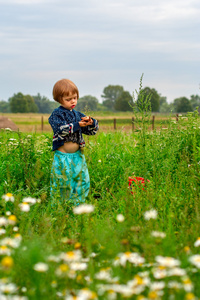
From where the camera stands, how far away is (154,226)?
274 centimetres

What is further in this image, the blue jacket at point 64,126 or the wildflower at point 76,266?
the blue jacket at point 64,126

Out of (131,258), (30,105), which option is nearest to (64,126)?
(131,258)

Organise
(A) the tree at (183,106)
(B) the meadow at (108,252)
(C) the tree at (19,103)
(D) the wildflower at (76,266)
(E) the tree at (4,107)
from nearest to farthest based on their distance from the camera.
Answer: (B) the meadow at (108,252)
(D) the wildflower at (76,266)
(A) the tree at (183,106)
(C) the tree at (19,103)
(E) the tree at (4,107)

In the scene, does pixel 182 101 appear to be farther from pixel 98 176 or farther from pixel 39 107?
pixel 98 176

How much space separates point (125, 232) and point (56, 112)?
7.02 feet

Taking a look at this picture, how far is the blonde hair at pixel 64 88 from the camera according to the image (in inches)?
165

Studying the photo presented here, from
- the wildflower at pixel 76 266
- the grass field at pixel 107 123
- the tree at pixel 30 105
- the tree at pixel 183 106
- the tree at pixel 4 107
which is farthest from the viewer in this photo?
the tree at pixel 4 107

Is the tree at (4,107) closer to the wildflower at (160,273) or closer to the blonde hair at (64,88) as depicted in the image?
the blonde hair at (64,88)

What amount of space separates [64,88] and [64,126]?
1.40 ft

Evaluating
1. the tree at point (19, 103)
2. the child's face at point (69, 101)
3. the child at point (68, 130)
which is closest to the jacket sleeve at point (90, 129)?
the child at point (68, 130)

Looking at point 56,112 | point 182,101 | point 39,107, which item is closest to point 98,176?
point 56,112

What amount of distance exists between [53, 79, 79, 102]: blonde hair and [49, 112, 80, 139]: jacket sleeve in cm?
23

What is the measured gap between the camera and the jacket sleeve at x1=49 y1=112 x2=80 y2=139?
164 inches

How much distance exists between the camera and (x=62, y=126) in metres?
4.17
